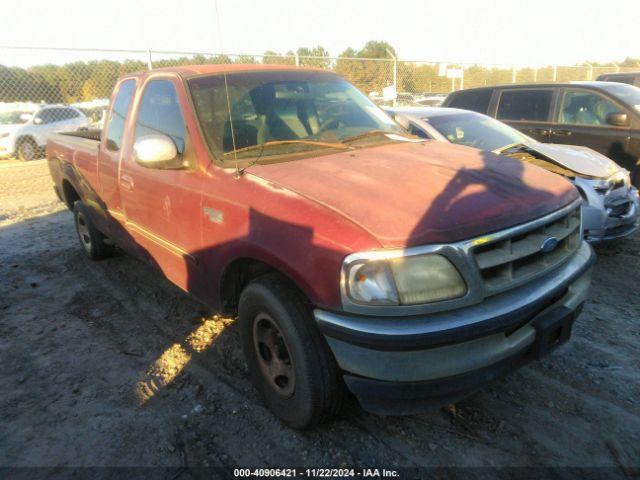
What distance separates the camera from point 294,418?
8.09ft

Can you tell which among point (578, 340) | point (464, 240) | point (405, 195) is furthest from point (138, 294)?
point (578, 340)

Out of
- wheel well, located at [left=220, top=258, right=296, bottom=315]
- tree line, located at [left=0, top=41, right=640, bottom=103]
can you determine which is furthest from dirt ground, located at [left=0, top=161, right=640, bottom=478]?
tree line, located at [left=0, top=41, right=640, bottom=103]

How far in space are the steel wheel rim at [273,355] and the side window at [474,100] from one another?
6631 mm

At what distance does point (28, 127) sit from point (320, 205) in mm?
14866

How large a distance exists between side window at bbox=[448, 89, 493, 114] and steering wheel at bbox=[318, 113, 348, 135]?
17.0 feet

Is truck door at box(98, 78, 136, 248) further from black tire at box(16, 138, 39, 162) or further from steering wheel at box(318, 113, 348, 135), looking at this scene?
black tire at box(16, 138, 39, 162)

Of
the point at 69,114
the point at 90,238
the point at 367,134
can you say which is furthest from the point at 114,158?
the point at 69,114

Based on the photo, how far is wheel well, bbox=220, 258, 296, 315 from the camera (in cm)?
258

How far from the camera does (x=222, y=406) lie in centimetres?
277

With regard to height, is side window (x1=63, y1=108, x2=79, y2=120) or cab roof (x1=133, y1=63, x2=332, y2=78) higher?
cab roof (x1=133, y1=63, x2=332, y2=78)

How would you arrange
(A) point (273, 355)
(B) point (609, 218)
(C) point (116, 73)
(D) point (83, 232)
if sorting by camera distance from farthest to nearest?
(C) point (116, 73) < (D) point (83, 232) < (B) point (609, 218) < (A) point (273, 355)

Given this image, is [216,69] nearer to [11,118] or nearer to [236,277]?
[236,277]

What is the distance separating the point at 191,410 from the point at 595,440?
2206 mm

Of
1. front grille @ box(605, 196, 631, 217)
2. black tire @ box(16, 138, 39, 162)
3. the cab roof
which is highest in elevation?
the cab roof
